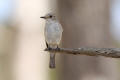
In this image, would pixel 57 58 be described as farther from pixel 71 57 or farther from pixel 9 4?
pixel 9 4

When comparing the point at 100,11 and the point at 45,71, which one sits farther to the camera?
the point at 45,71

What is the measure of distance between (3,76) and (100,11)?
249cm

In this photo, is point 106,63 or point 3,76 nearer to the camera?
point 106,63

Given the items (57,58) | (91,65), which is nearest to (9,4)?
(57,58)

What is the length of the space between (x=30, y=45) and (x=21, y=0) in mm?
643

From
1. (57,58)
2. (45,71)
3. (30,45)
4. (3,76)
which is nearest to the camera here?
(57,58)

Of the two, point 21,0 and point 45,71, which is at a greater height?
point 21,0

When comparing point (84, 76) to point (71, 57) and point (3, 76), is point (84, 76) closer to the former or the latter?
point (71, 57)

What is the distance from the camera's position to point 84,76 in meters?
2.80

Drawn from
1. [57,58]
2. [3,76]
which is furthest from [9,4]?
[57,58]

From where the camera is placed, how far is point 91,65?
2.80 meters

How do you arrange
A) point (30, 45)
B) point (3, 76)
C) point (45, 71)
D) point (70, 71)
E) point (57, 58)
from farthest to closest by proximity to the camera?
point (3, 76), point (45, 71), point (30, 45), point (57, 58), point (70, 71)

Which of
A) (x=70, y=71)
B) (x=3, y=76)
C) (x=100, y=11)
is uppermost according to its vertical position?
(x=100, y=11)

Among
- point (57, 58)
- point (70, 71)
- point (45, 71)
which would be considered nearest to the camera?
point (70, 71)
